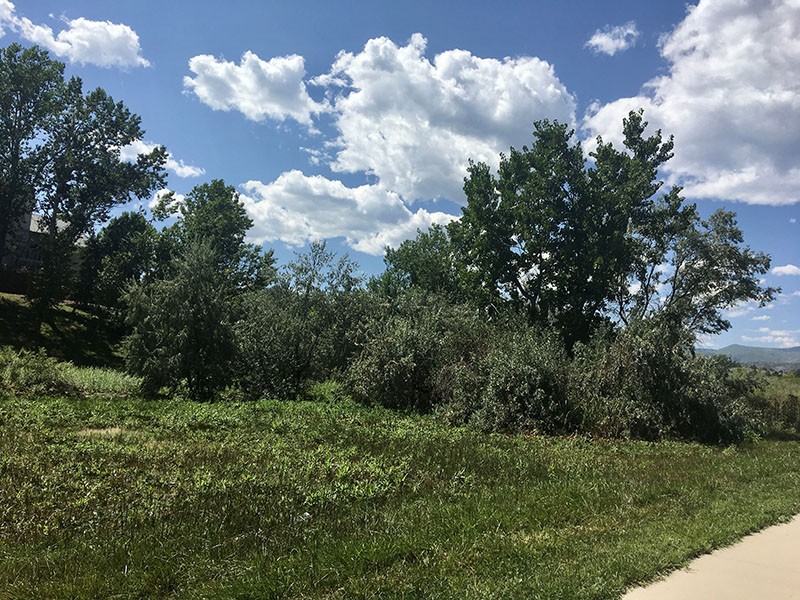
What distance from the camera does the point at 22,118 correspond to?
36.8m

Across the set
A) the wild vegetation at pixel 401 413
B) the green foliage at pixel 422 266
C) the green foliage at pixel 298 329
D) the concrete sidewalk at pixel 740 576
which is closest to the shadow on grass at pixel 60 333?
the wild vegetation at pixel 401 413

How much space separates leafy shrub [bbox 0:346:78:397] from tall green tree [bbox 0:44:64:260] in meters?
27.5

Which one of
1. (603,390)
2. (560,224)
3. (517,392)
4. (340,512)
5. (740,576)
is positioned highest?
(560,224)

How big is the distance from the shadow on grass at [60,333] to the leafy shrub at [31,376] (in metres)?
17.0

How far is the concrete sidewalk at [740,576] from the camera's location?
3893mm

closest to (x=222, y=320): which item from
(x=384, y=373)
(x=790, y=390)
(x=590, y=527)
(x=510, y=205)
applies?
(x=384, y=373)

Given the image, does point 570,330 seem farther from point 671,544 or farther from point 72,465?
point 72,465

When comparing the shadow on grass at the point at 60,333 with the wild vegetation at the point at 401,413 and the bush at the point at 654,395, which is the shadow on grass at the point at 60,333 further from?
the bush at the point at 654,395

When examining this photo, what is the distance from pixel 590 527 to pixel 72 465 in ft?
22.9

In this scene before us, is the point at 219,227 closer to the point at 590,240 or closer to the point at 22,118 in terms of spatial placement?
the point at 22,118

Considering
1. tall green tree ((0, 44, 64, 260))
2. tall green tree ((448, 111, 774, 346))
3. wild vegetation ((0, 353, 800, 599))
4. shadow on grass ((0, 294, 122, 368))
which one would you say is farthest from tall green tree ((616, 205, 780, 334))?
tall green tree ((0, 44, 64, 260))

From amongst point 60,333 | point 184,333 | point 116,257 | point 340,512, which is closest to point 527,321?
point 184,333

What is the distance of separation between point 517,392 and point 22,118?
44.1m

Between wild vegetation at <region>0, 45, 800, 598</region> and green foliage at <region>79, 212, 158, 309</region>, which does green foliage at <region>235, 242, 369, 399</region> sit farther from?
green foliage at <region>79, 212, 158, 309</region>
